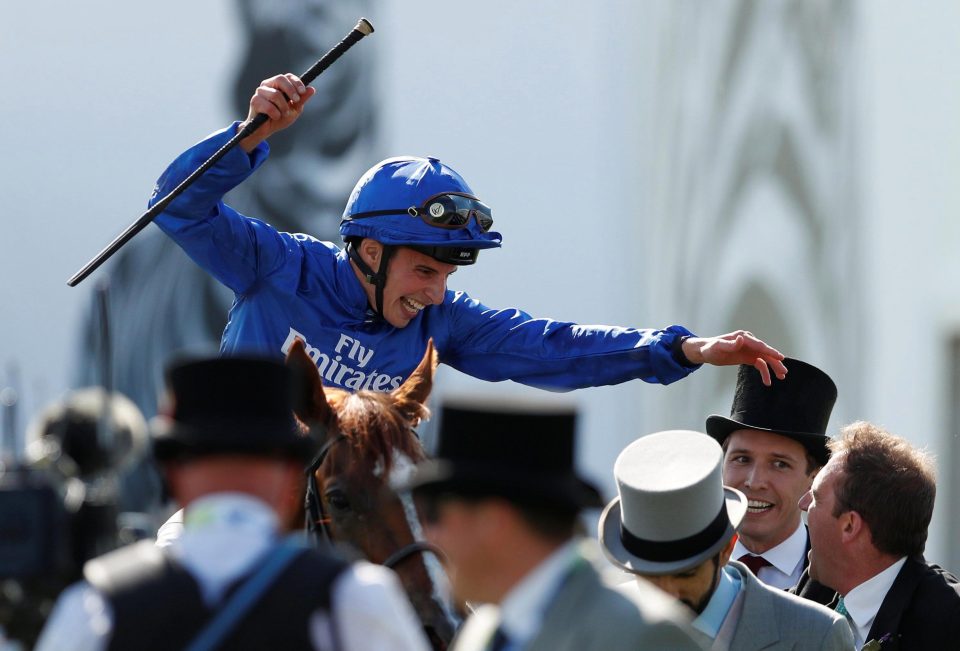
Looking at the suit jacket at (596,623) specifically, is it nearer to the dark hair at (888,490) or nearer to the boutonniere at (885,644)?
the boutonniere at (885,644)

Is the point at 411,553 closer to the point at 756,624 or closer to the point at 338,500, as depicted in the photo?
the point at 338,500

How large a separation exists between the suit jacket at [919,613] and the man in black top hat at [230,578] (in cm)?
170

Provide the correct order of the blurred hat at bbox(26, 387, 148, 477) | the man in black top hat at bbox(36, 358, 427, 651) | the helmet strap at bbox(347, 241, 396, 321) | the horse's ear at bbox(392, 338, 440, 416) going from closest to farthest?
the man in black top hat at bbox(36, 358, 427, 651) < the blurred hat at bbox(26, 387, 148, 477) < the horse's ear at bbox(392, 338, 440, 416) < the helmet strap at bbox(347, 241, 396, 321)

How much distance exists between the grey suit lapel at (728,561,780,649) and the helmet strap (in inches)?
46.2

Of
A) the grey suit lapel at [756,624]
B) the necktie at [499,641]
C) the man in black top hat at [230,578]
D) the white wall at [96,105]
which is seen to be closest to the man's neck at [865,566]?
the grey suit lapel at [756,624]

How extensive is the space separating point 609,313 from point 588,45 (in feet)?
4.04

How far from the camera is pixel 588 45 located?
744 cm

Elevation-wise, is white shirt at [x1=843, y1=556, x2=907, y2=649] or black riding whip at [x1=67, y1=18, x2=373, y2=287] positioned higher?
black riding whip at [x1=67, y1=18, x2=373, y2=287]

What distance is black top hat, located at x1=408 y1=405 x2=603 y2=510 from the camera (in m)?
2.18

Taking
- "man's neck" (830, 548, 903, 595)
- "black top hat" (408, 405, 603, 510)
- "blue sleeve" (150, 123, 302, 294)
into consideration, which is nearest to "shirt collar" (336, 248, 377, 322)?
"blue sleeve" (150, 123, 302, 294)

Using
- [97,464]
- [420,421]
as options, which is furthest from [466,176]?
[97,464]

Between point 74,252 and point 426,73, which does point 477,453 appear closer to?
point 74,252

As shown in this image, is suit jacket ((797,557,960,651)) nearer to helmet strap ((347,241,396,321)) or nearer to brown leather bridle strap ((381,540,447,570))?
brown leather bridle strap ((381,540,447,570))

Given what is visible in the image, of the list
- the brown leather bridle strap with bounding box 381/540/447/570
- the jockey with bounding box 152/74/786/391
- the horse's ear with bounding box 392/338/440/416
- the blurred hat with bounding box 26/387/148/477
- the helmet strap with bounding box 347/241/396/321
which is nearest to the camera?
the blurred hat with bounding box 26/387/148/477
